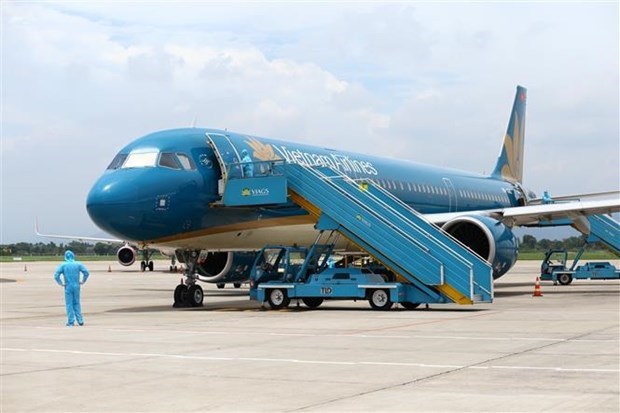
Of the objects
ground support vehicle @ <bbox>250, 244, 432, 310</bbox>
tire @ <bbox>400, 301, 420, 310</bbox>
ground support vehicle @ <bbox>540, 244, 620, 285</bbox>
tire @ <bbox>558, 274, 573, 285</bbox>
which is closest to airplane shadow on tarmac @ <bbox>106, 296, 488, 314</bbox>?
tire @ <bbox>400, 301, 420, 310</bbox>

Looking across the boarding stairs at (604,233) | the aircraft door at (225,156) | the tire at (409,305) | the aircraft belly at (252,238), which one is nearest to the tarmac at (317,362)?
the tire at (409,305)

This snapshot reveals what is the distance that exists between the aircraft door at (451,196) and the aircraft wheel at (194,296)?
487 inches

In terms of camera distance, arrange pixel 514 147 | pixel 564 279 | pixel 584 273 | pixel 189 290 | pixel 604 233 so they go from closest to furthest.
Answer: pixel 189 290 → pixel 604 233 → pixel 584 273 → pixel 564 279 → pixel 514 147

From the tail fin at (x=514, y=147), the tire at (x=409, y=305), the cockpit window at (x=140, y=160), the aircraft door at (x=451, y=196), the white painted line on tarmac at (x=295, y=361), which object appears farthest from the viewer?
the tail fin at (x=514, y=147)

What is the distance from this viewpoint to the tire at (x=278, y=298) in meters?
18.3

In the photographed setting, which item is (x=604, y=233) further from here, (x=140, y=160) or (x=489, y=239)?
(x=140, y=160)

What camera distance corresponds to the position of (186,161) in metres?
18.7

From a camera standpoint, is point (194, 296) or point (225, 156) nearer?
point (225, 156)

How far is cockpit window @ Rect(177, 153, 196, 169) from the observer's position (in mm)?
18609

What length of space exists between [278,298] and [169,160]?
359cm

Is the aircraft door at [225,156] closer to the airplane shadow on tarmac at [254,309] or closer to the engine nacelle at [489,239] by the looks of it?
the airplane shadow on tarmac at [254,309]

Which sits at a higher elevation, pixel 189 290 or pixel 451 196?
pixel 451 196

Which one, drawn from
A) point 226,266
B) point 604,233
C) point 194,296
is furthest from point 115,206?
point 604,233

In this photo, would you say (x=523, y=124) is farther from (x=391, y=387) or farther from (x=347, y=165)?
(x=391, y=387)
